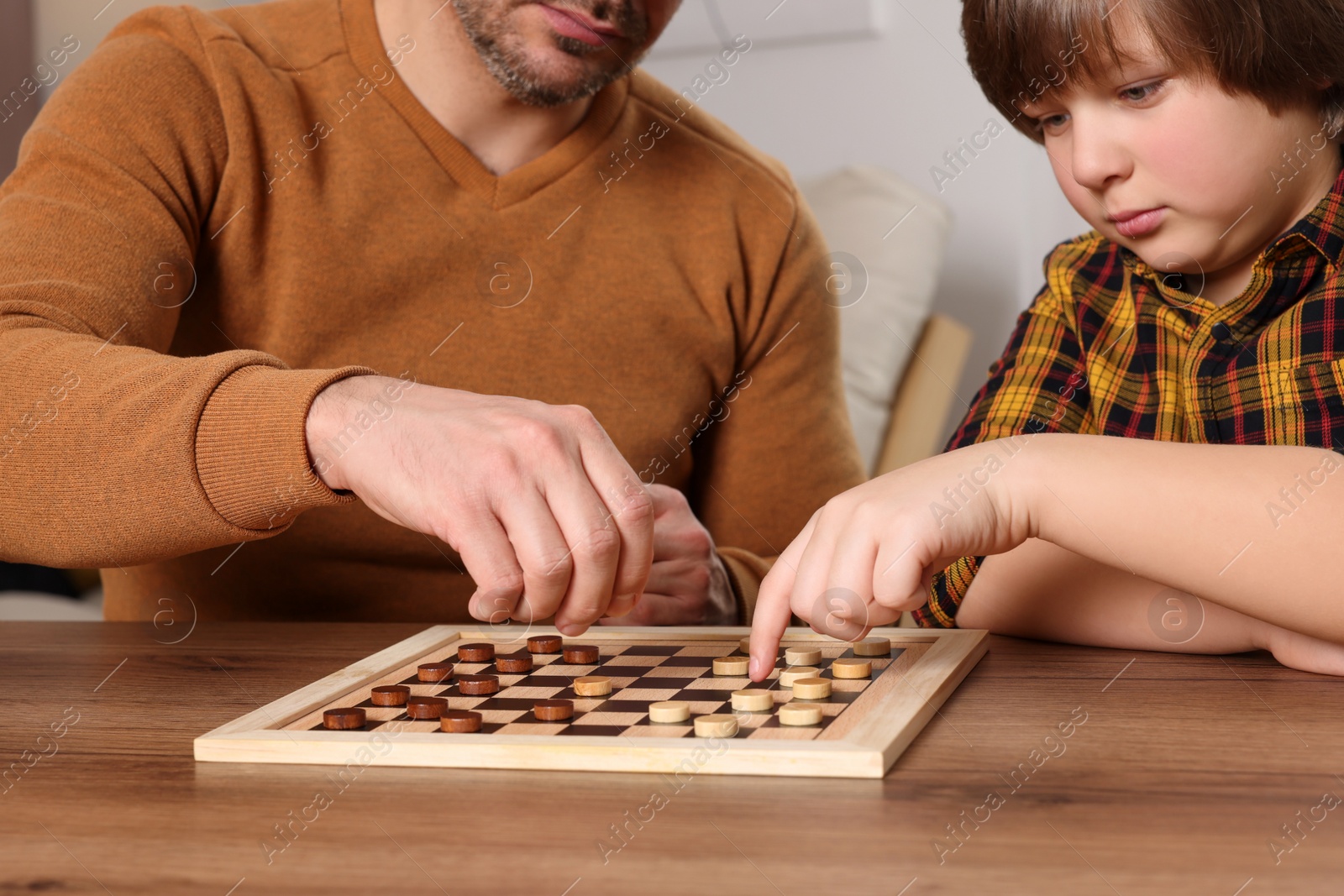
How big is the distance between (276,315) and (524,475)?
2.16 feet

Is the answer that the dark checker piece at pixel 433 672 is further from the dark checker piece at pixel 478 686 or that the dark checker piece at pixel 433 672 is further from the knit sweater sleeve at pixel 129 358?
the knit sweater sleeve at pixel 129 358

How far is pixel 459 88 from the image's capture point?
4.53 ft

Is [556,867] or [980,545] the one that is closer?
[556,867]

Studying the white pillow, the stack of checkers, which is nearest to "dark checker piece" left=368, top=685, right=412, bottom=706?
the stack of checkers

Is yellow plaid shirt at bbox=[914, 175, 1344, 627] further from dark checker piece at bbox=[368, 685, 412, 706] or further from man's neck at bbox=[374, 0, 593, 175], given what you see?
man's neck at bbox=[374, 0, 593, 175]

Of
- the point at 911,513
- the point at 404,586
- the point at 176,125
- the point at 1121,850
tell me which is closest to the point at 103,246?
the point at 176,125

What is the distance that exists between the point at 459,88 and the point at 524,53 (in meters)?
0.10

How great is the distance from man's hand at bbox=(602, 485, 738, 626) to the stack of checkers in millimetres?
181

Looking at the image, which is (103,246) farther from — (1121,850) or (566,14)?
(1121,850)

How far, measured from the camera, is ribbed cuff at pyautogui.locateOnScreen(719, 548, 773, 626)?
1.25 metres

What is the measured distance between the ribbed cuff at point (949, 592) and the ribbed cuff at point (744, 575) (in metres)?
0.23

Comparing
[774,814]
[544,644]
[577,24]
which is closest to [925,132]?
[577,24]

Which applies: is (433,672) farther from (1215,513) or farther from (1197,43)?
(1197,43)

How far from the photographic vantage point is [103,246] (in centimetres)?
114
